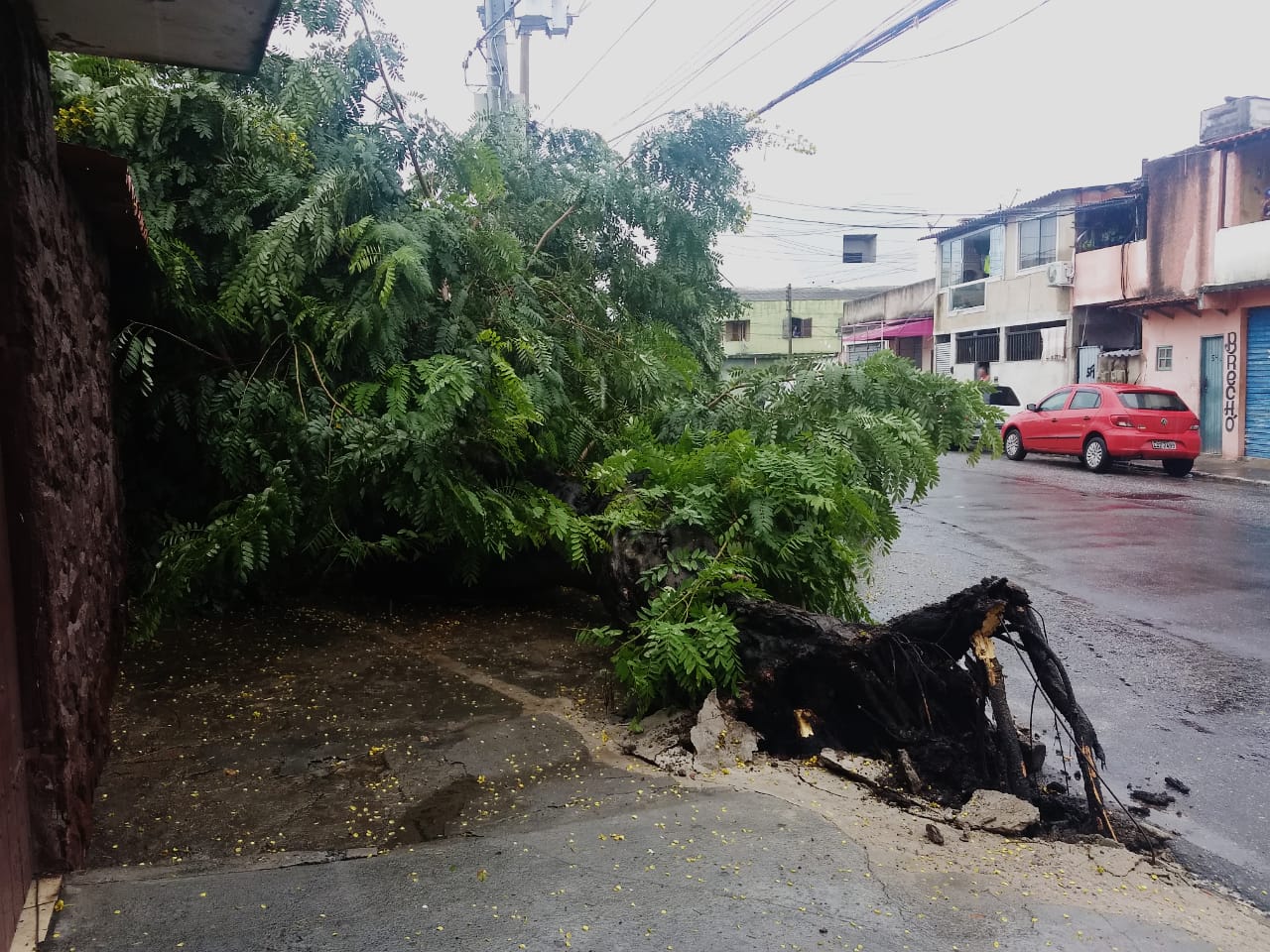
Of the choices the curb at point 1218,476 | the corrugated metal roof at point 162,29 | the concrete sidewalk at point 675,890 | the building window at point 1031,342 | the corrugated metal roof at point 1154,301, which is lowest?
the curb at point 1218,476

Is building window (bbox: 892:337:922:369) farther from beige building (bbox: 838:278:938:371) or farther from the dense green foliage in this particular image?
the dense green foliage

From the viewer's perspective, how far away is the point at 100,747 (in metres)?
3.93

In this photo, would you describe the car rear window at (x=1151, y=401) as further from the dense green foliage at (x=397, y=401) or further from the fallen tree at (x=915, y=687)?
the fallen tree at (x=915, y=687)

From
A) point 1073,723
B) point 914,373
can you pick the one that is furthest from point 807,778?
point 914,373

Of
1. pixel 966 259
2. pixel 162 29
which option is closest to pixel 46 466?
pixel 162 29

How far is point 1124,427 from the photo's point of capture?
1812 cm

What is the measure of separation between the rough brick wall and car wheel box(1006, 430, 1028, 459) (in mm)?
Answer: 20357

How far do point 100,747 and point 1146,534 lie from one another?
10721 mm

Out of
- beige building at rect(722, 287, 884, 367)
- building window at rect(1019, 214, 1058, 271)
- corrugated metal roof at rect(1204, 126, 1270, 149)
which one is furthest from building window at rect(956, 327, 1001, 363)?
beige building at rect(722, 287, 884, 367)

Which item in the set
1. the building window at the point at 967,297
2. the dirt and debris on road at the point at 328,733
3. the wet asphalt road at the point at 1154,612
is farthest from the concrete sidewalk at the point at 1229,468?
the dirt and debris on road at the point at 328,733

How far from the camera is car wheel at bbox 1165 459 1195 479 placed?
17969 millimetres

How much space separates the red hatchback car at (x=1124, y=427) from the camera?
17.9 metres

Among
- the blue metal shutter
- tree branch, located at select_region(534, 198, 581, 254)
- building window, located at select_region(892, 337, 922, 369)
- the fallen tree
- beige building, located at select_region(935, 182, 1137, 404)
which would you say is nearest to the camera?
the fallen tree

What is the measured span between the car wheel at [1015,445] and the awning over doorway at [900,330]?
1573 centimetres
